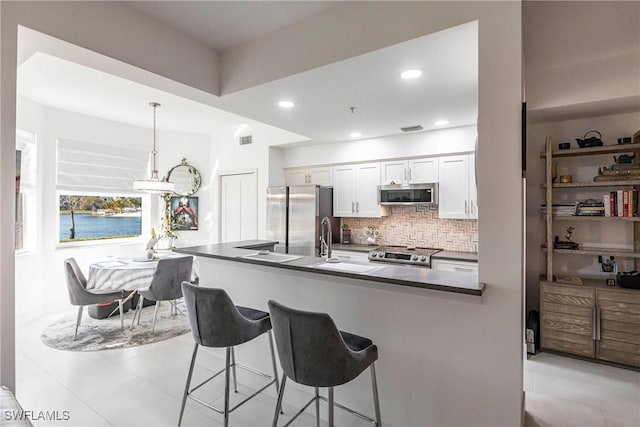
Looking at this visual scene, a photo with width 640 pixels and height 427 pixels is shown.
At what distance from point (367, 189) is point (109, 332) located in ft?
12.3

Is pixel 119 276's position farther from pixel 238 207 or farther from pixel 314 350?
pixel 314 350

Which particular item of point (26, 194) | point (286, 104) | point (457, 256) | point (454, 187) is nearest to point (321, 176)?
point (454, 187)

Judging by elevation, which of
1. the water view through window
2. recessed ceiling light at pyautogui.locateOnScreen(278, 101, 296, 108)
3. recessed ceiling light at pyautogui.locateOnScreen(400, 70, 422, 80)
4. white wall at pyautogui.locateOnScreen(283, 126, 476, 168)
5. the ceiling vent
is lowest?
the water view through window

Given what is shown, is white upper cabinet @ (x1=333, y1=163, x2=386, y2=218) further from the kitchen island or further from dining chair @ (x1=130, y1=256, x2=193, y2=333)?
the kitchen island

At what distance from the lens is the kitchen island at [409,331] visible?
5.97 ft

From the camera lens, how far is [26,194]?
433 cm

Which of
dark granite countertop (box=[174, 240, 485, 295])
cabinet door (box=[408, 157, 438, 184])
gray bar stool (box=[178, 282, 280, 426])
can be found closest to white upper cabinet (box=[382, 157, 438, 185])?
cabinet door (box=[408, 157, 438, 184])

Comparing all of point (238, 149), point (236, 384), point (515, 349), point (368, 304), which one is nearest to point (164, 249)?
point (238, 149)

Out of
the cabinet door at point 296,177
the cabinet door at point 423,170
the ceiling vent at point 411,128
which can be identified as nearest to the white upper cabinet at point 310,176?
the cabinet door at point 296,177

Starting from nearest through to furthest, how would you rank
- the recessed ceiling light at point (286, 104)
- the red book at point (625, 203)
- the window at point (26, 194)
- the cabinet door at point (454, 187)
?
the red book at point (625, 203) < the recessed ceiling light at point (286, 104) < the cabinet door at point (454, 187) < the window at point (26, 194)

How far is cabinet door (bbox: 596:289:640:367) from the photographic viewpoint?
2902mm

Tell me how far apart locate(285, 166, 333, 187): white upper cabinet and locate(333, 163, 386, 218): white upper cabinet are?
112 mm

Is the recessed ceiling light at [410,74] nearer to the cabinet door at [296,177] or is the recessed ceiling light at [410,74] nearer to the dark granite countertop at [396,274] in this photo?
the dark granite countertop at [396,274]

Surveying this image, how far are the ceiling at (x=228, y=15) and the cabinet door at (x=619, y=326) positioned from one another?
3.49m
